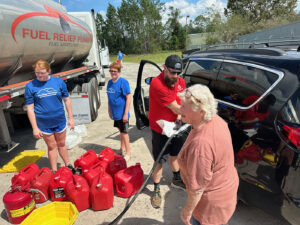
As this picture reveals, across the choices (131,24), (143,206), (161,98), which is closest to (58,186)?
(143,206)

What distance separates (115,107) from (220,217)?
259 cm

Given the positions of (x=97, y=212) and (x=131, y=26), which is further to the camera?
(x=131, y=26)

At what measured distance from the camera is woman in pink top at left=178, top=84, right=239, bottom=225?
1271mm

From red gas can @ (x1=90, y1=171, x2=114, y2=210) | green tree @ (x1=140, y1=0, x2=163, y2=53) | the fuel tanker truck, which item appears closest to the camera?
red gas can @ (x1=90, y1=171, x2=114, y2=210)

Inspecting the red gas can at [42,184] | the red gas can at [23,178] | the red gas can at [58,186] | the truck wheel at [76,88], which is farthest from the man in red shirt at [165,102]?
the truck wheel at [76,88]

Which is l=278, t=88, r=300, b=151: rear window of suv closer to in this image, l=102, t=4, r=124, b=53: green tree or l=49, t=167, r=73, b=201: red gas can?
l=49, t=167, r=73, b=201: red gas can

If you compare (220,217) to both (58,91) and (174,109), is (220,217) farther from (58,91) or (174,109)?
(58,91)

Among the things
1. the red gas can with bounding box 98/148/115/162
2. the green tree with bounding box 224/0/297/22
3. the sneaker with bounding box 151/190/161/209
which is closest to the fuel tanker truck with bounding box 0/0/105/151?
the red gas can with bounding box 98/148/115/162

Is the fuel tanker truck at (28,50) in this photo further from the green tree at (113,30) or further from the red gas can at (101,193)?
the green tree at (113,30)

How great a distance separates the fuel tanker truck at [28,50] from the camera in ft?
11.0

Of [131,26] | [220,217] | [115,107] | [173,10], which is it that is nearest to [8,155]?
[115,107]

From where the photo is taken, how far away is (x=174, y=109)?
7.74 ft

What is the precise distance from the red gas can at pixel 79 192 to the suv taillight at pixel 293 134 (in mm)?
2270

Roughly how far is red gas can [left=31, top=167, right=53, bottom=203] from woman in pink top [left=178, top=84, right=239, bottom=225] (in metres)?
2.16
